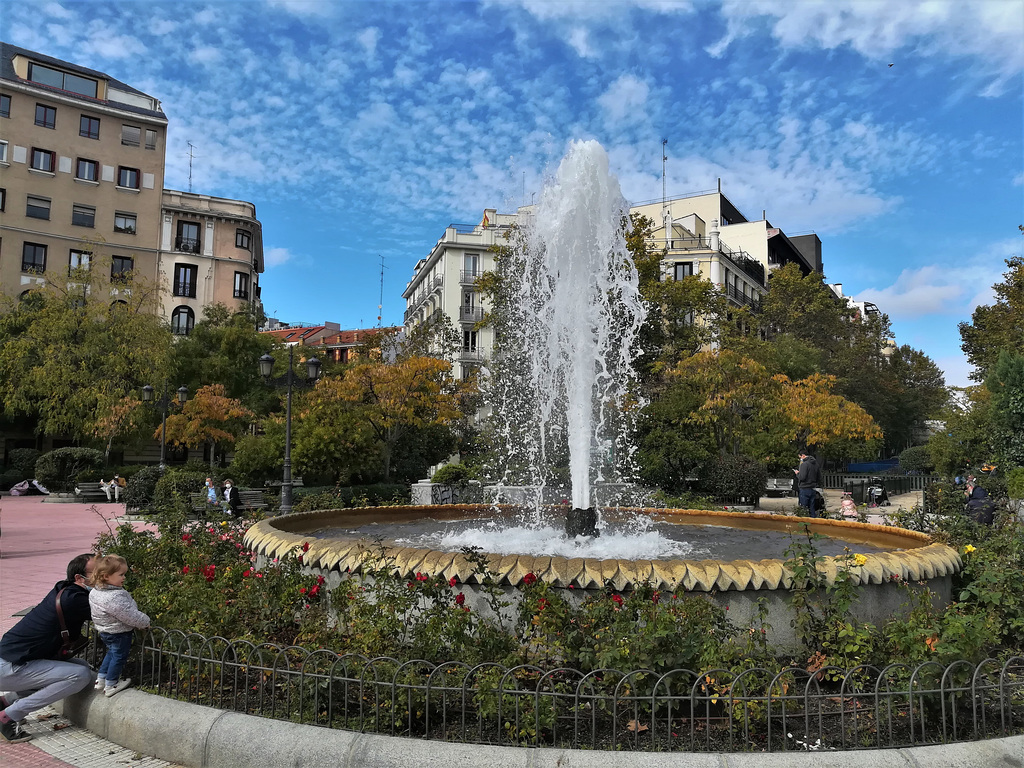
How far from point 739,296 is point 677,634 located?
54.7 metres

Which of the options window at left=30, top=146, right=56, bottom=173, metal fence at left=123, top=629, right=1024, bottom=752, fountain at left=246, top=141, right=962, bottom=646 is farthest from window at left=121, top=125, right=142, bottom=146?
metal fence at left=123, top=629, right=1024, bottom=752

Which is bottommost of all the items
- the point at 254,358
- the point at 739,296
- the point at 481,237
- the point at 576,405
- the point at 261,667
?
the point at 261,667

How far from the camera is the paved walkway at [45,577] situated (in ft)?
13.1

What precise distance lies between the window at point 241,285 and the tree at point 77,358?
14905 millimetres

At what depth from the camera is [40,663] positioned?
439 cm

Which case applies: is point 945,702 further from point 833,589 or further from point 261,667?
point 261,667

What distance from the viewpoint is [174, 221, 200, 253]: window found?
46.2m

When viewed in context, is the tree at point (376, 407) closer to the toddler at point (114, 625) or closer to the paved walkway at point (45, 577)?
the paved walkway at point (45, 577)

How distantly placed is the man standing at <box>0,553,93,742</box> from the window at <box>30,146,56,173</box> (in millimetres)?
46518

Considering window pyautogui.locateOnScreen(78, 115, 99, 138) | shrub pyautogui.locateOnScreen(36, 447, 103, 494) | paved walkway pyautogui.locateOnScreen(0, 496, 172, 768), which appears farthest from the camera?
window pyautogui.locateOnScreen(78, 115, 99, 138)

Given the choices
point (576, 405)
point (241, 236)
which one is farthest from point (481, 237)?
point (576, 405)

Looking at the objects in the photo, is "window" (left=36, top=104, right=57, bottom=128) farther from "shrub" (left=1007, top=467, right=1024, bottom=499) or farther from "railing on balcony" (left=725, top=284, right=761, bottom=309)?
"shrub" (left=1007, top=467, right=1024, bottom=499)

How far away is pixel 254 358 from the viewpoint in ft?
114

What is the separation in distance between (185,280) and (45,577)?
40907mm
